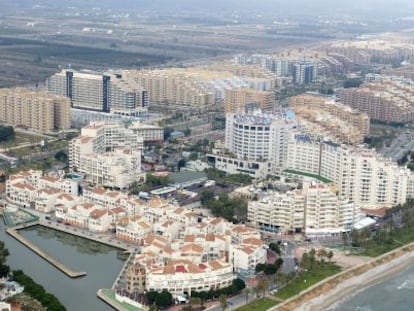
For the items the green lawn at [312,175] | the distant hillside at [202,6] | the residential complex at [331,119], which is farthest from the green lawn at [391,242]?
the distant hillside at [202,6]

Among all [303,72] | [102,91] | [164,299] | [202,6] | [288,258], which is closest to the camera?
[164,299]

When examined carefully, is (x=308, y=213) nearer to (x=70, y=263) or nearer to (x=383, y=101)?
(x=70, y=263)

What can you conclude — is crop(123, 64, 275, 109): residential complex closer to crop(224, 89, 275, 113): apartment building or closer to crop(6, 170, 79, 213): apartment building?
crop(224, 89, 275, 113): apartment building

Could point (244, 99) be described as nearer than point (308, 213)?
No

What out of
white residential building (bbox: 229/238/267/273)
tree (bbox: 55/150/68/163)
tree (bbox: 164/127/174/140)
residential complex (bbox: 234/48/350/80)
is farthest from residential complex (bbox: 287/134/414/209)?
residential complex (bbox: 234/48/350/80)

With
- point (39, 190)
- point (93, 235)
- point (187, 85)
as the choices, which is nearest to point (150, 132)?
point (39, 190)

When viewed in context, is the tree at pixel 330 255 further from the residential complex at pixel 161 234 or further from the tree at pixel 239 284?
the tree at pixel 239 284
